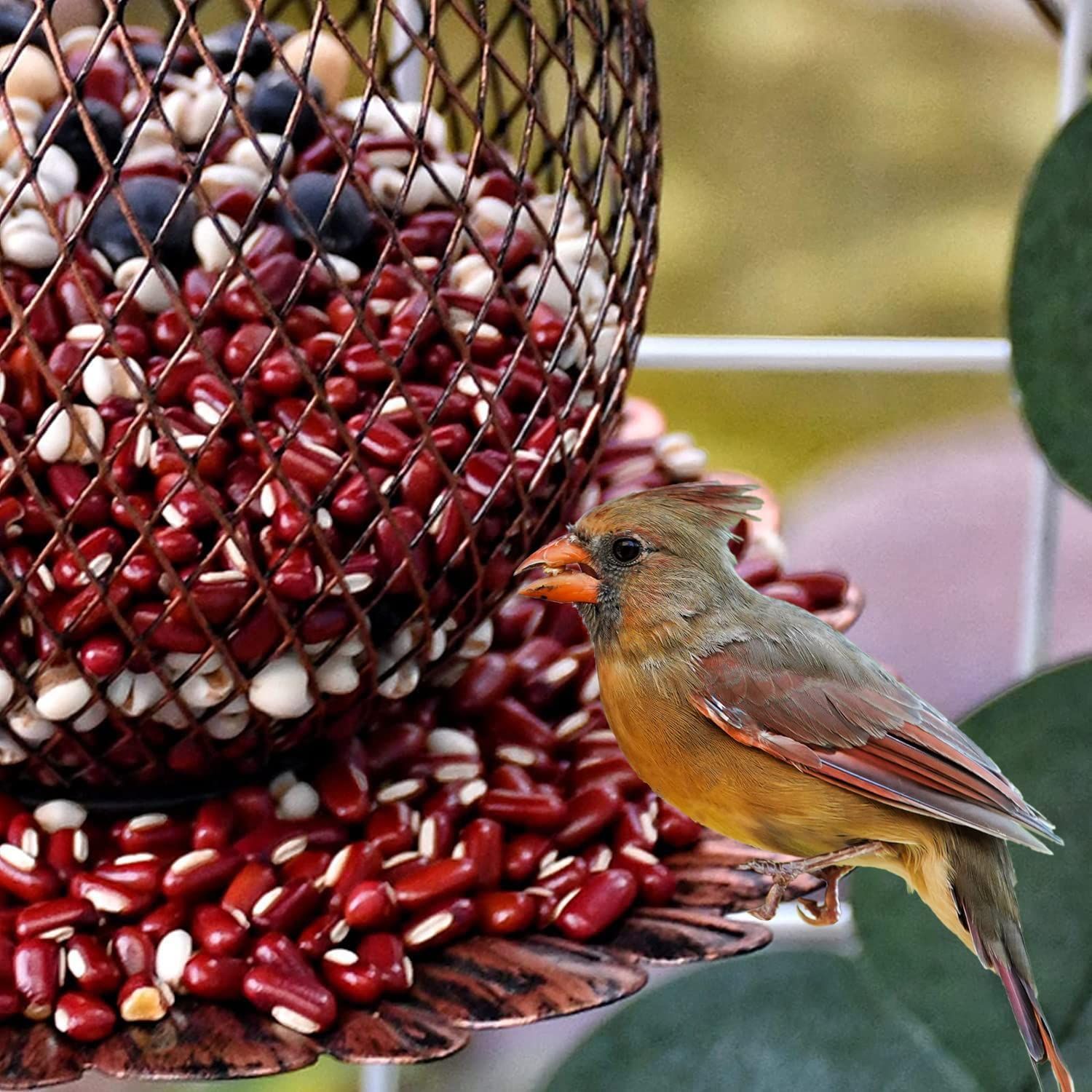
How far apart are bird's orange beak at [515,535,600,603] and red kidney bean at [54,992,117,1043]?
0.20 metres

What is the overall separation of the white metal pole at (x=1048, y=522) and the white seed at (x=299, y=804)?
1.46 feet

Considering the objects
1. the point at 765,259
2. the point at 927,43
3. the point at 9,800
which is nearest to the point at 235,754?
the point at 9,800

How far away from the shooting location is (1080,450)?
1.22 ft

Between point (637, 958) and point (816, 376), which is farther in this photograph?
point (816, 376)

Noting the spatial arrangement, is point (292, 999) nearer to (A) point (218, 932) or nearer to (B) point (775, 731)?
(A) point (218, 932)

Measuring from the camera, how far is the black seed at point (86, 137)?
19.6 inches

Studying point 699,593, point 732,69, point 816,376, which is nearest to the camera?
point 699,593

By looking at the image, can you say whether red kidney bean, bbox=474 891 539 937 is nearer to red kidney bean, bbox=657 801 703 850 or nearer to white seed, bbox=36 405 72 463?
red kidney bean, bbox=657 801 703 850

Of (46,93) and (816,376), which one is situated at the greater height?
(46,93)

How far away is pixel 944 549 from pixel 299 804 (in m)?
1.36

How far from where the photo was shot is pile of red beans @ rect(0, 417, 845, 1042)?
1.40 ft

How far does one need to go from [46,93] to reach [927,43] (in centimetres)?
128

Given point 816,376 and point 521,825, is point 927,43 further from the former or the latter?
point 521,825

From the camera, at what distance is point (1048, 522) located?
864 millimetres
